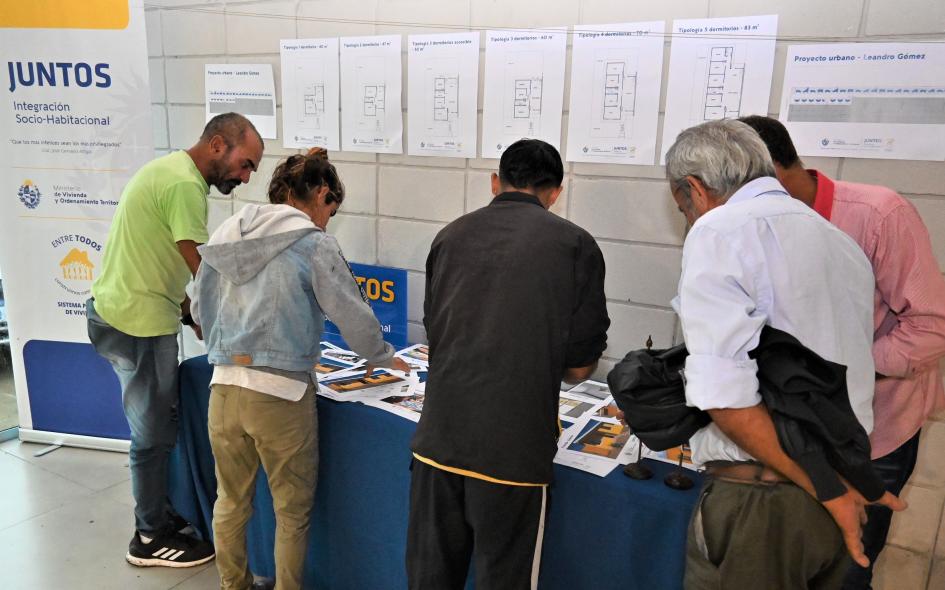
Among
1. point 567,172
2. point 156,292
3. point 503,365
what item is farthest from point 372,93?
point 503,365

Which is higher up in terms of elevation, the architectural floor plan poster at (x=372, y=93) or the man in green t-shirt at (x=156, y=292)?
the architectural floor plan poster at (x=372, y=93)

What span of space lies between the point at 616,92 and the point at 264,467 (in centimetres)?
161

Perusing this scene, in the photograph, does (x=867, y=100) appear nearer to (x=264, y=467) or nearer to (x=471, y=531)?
(x=471, y=531)

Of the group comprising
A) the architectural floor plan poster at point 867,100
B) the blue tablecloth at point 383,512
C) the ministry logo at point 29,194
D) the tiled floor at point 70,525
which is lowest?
the tiled floor at point 70,525

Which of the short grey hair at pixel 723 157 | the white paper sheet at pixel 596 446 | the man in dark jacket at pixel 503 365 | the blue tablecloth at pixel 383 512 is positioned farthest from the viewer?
the white paper sheet at pixel 596 446

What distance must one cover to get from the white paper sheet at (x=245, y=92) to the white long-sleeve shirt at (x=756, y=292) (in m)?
2.24

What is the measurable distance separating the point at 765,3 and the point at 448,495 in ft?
Result: 5.36

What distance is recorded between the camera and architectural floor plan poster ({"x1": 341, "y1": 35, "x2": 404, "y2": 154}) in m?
2.43

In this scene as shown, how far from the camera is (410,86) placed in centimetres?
240

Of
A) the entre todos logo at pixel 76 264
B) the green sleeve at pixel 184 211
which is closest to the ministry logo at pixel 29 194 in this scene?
the entre todos logo at pixel 76 264

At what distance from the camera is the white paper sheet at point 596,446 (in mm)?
1522

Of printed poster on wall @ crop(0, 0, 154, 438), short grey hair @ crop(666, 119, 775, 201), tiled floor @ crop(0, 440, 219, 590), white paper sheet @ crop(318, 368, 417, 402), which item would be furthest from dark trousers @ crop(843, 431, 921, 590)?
printed poster on wall @ crop(0, 0, 154, 438)

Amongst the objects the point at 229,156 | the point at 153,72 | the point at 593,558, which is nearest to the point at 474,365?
the point at 593,558

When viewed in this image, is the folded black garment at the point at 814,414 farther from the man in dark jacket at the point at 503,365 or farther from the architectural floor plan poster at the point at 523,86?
the architectural floor plan poster at the point at 523,86
